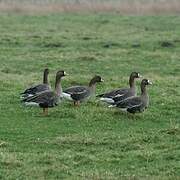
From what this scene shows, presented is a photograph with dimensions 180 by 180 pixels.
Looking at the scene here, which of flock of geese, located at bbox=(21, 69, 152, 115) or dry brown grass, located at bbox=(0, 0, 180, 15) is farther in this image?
dry brown grass, located at bbox=(0, 0, 180, 15)

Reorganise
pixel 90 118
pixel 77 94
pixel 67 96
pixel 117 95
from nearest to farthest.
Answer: pixel 90 118, pixel 117 95, pixel 77 94, pixel 67 96

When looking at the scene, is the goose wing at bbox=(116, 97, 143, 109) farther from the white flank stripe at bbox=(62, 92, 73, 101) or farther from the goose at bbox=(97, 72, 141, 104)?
the white flank stripe at bbox=(62, 92, 73, 101)

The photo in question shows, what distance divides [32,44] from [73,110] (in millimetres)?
16251

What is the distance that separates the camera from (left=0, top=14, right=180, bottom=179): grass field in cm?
1089

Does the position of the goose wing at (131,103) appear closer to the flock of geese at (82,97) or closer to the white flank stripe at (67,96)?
the flock of geese at (82,97)

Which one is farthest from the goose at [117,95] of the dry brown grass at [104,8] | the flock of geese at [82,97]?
the dry brown grass at [104,8]

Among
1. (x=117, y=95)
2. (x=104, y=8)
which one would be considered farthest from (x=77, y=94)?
(x=104, y=8)

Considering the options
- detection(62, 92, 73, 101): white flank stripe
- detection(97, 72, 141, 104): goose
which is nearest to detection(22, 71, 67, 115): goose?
detection(62, 92, 73, 101): white flank stripe

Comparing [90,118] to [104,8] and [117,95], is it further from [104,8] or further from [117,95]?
[104,8]

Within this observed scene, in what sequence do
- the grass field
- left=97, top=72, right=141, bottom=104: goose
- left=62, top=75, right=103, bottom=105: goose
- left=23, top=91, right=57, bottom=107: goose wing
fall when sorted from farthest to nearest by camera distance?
left=62, top=75, right=103, bottom=105: goose < left=97, top=72, right=141, bottom=104: goose < left=23, top=91, right=57, bottom=107: goose wing < the grass field

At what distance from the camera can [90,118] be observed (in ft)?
49.7

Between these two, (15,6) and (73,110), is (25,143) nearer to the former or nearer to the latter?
(73,110)

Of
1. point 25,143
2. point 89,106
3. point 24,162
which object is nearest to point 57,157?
point 24,162

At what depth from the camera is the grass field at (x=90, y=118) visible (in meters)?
10.9
